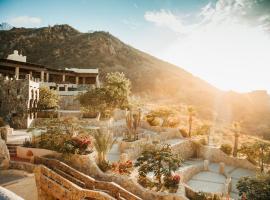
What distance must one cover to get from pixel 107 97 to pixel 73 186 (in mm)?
25133

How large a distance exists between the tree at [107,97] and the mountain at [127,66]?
127ft

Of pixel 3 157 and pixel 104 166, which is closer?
pixel 104 166

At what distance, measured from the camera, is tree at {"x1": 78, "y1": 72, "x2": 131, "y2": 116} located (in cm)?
4038

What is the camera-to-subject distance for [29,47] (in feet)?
379

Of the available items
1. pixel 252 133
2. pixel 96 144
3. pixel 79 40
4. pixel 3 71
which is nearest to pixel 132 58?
pixel 79 40

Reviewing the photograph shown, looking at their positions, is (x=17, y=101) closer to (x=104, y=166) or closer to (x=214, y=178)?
(x=104, y=166)

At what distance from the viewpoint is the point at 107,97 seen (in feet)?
135

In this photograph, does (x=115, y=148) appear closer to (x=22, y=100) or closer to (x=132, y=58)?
(x=22, y=100)

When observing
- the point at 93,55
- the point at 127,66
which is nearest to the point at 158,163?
the point at 93,55

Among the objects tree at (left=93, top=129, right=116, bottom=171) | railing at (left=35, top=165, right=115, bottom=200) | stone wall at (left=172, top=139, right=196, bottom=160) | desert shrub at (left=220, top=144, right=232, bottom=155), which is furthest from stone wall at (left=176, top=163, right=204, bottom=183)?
railing at (left=35, top=165, right=115, bottom=200)

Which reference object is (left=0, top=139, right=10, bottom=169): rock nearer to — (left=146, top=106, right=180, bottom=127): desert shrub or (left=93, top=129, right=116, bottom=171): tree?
(left=93, top=129, right=116, bottom=171): tree

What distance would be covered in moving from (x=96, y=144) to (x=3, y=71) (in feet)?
110

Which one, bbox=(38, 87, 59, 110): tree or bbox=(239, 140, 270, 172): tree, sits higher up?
bbox=(38, 87, 59, 110): tree

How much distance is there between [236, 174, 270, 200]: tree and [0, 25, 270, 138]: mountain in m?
55.2
